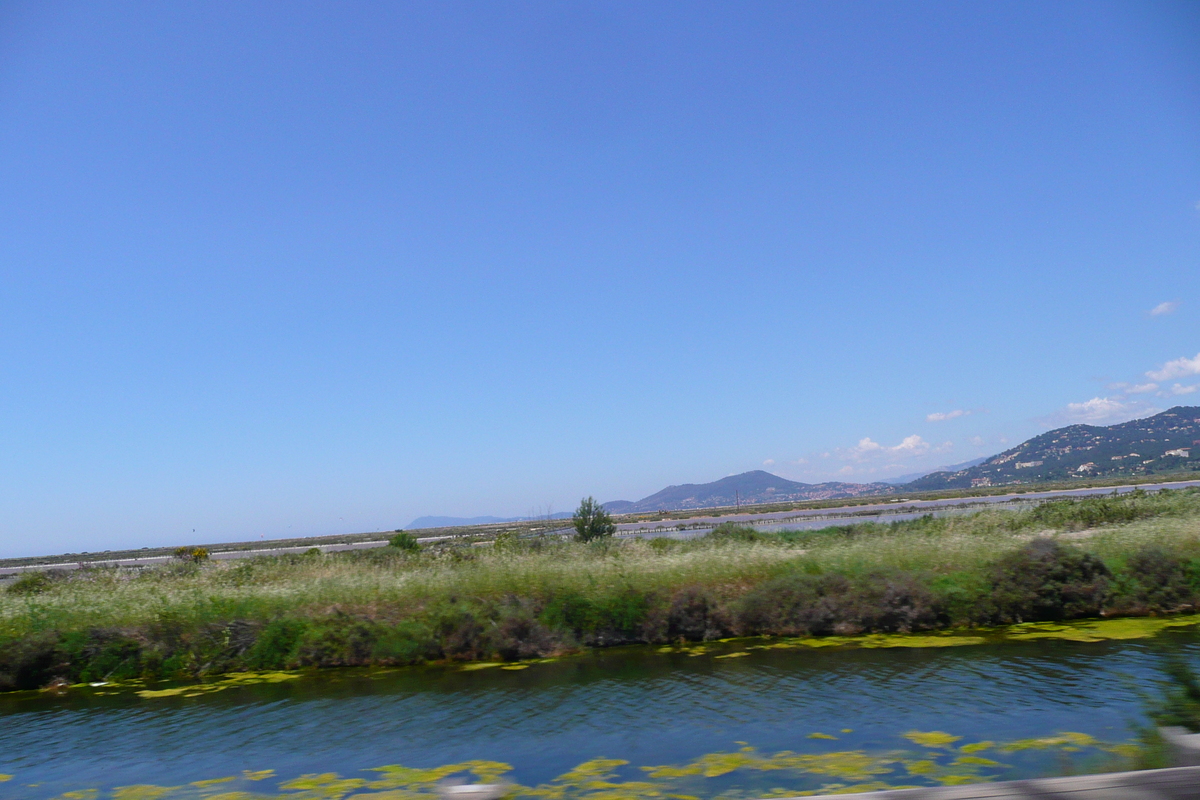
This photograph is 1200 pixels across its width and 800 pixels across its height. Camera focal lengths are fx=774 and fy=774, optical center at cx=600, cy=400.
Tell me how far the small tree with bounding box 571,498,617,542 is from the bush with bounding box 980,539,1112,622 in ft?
71.7

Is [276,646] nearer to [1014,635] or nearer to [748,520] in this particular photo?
[1014,635]

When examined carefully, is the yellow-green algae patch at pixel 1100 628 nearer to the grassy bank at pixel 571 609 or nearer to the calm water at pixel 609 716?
the grassy bank at pixel 571 609

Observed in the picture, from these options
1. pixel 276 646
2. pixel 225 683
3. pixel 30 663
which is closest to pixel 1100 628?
pixel 276 646

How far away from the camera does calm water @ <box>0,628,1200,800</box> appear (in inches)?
283

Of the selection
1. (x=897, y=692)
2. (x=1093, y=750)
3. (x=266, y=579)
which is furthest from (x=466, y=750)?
(x=266, y=579)

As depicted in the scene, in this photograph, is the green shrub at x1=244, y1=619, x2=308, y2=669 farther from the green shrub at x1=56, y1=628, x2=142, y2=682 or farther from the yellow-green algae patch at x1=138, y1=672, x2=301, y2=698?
the green shrub at x1=56, y1=628, x2=142, y2=682

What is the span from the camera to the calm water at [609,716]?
7.18 meters

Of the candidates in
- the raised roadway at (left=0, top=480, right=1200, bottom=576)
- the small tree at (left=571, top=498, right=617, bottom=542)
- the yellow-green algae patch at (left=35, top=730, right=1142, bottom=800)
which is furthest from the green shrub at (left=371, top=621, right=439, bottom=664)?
the raised roadway at (left=0, top=480, right=1200, bottom=576)

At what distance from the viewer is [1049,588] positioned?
12.6m

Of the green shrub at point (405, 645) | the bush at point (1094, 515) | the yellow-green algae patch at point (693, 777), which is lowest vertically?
the yellow-green algae patch at point (693, 777)

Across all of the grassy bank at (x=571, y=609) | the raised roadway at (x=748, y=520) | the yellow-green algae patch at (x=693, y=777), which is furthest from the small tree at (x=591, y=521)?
the yellow-green algae patch at (x=693, y=777)

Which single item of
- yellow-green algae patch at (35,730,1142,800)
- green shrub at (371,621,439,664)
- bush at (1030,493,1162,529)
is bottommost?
yellow-green algae patch at (35,730,1142,800)

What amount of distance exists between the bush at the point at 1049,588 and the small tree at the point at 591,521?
21.9m

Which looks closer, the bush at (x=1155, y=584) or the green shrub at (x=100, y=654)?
the green shrub at (x=100, y=654)
